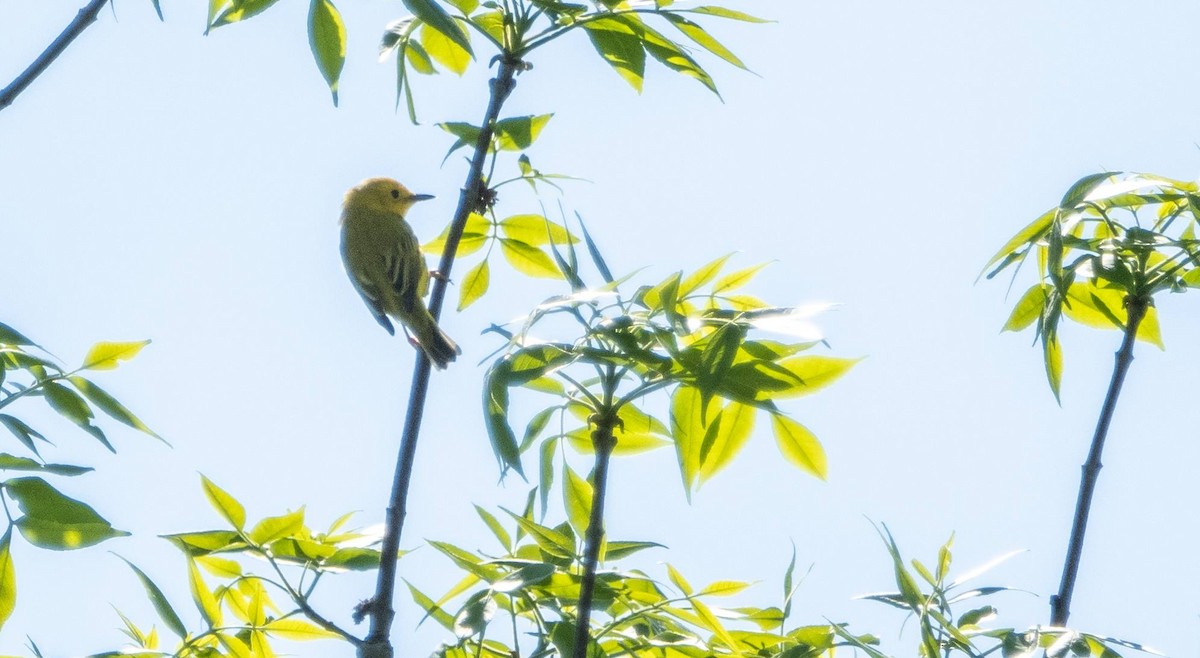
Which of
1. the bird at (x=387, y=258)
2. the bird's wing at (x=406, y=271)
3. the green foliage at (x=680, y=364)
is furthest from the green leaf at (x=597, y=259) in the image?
the bird's wing at (x=406, y=271)

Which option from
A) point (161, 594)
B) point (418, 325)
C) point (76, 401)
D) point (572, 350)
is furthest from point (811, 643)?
point (418, 325)

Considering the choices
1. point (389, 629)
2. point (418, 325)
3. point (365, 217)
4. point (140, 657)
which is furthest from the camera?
point (365, 217)

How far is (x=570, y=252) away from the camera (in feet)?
6.04

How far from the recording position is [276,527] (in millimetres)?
2150

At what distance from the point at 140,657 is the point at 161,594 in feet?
0.37

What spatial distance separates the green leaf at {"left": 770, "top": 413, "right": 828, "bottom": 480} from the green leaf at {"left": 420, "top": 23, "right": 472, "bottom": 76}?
126cm

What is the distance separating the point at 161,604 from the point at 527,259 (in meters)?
1.09

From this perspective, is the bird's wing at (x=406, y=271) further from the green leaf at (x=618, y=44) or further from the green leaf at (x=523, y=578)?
the green leaf at (x=523, y=578)

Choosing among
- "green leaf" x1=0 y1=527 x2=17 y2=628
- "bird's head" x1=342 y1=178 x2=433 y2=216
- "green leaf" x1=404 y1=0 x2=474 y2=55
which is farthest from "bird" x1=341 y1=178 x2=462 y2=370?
"green leaf" x1=404 y1=0 x2=474 y2=55

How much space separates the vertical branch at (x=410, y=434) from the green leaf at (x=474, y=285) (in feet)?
2.11

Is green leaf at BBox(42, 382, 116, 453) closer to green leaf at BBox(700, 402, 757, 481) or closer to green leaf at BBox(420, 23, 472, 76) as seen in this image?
green leaf at BBox(700, 402, 757, 481)

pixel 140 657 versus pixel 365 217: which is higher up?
pixel 365 217

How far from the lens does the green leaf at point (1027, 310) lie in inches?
92.4

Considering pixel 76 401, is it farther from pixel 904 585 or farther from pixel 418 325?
pixel 418 325
